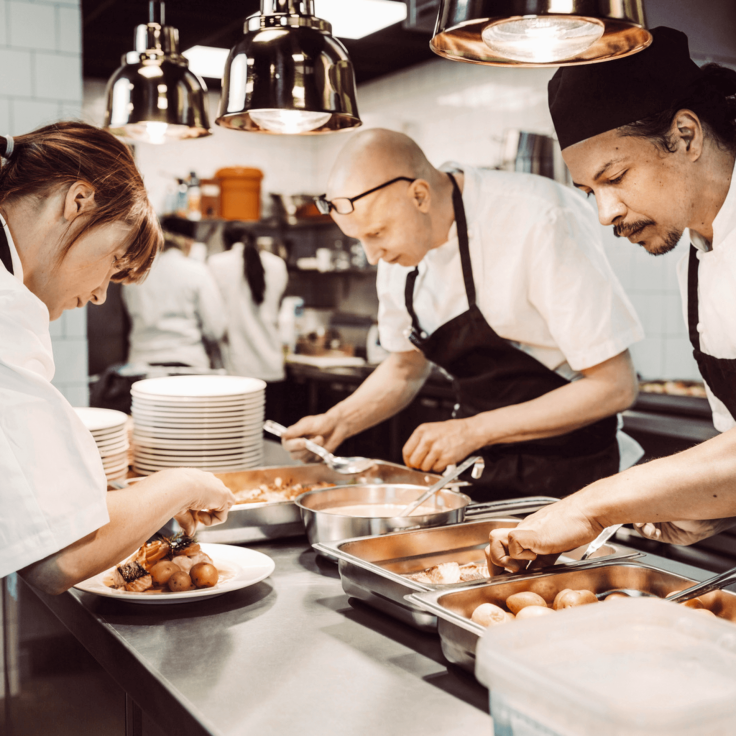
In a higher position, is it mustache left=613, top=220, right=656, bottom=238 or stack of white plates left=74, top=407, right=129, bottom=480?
mustache left=613, top=220, right=656, bottom=238

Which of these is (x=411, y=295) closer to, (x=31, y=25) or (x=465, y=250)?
(x=465, y=250)

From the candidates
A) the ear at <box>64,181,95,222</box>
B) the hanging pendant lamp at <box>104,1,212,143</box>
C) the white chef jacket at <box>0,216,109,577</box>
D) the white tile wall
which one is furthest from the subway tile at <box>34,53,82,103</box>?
the white chef jacket at <box>0,216,109,577</box>

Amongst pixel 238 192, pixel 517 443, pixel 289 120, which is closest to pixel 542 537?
Answer: pixel 517 443

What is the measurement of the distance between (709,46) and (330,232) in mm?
5305

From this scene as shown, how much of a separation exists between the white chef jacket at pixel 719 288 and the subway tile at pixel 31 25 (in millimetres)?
2815

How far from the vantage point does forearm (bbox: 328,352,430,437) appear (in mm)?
2623

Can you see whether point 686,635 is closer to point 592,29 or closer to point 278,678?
point 278,678

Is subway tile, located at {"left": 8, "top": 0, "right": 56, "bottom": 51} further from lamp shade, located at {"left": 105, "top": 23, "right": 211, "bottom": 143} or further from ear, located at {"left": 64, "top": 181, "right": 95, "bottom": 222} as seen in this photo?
ear, located at {"left": 64, "top": 181, "right": 95, "bottom": 222}

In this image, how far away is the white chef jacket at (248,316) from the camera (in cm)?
591

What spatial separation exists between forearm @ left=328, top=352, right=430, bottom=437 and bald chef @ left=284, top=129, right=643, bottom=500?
0.15 meters

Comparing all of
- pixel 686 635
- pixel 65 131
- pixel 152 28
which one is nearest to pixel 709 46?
pixel 152 28

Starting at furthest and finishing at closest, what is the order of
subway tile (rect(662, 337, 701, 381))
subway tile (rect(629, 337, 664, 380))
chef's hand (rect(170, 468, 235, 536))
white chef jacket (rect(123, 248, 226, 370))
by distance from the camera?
white chef jacket (rect(123, 248, 226, 370)) → subway tile (rect(629, 337, 664, 380)) → subway tile (rect(662, 337, 701, 381)) → chef's hand (rect(170, 468, 235, 536))

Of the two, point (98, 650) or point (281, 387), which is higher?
point (98, 650)

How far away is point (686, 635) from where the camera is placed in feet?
2.31
